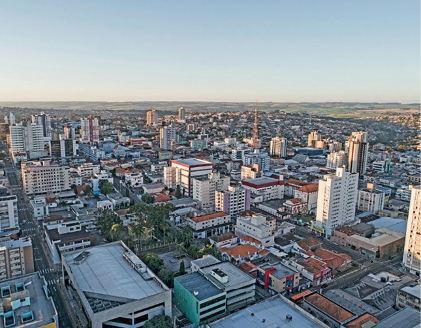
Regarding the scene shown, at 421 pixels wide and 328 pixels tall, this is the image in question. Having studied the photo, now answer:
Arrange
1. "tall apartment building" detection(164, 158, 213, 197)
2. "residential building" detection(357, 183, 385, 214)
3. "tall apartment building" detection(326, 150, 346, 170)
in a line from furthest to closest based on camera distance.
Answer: "tall apartment building" detection(326, 150, 346, 170) → "tall apartment building" detection(164, 158, 213, 197) → "residential building" detection(357, 183, 385, 214)

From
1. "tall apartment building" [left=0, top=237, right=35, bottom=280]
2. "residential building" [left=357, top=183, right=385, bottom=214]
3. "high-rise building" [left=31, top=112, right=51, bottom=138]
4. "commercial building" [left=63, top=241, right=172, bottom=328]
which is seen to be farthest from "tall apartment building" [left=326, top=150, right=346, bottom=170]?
"high-rise building" [left=31, top=112, right=51, bottom=138]

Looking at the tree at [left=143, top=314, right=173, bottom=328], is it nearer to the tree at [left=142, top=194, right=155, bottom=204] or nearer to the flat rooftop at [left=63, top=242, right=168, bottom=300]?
the flat rooftop at [left=63, top=242, right=168, bottom=300]

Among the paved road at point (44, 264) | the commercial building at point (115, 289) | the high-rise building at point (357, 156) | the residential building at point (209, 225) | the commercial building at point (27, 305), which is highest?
the high-rise building at point (357, 156)

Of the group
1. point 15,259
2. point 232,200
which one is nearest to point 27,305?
point 15,259

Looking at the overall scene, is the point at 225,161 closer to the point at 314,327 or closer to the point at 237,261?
the point at 237,261

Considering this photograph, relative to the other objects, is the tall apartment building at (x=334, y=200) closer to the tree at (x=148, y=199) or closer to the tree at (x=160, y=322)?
the tree at (x=148, y=199)

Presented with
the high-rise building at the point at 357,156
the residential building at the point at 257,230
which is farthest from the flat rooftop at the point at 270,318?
the high-rise building at the point at 357,156

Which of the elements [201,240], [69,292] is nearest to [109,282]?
[69,292]
